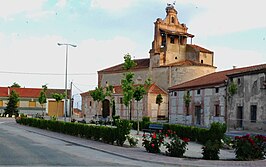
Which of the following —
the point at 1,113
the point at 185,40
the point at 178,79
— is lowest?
the point at 1,113

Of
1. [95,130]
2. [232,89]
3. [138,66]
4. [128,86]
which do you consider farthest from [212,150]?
[138,66]

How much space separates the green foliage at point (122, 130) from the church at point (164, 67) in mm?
42224

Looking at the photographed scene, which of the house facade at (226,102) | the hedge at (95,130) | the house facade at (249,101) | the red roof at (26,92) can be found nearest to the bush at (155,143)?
the hedge at (95,130)

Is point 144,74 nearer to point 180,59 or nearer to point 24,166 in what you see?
point 180,59

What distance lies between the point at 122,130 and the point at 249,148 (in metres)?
7.80

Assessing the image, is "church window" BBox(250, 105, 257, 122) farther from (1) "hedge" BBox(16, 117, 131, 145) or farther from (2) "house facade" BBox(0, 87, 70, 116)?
(2) "house facade" BBox(0, 87, 70, 116)

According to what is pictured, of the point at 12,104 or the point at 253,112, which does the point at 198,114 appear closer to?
the point at 253,112

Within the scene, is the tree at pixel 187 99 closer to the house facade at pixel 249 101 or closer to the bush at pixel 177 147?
the house facade at pixel 249 101

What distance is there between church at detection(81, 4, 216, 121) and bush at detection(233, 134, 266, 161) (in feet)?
156

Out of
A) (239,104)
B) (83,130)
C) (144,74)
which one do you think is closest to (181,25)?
(144,74)

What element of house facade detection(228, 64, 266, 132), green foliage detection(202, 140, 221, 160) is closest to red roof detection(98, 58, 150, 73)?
house facade detection(228, 64, 266, 132)

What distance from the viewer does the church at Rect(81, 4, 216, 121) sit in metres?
64.8

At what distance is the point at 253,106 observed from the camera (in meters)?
36.7

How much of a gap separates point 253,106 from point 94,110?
4561 cm
